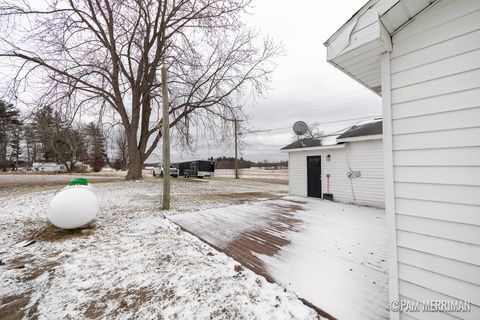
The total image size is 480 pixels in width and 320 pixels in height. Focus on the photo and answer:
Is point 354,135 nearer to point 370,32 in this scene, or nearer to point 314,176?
point 314,176

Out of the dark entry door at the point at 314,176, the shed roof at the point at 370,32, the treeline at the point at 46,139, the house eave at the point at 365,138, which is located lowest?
the dark entry door at the point at 314,176

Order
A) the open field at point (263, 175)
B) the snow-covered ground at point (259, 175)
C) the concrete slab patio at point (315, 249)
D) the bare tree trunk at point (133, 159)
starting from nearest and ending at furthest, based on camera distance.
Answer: the concrete slab patio at point (315, 249) → the bare tree trunk at point (133, 159) → the open field at point (263, 175) → the snow-covered ground at point (259, 175)

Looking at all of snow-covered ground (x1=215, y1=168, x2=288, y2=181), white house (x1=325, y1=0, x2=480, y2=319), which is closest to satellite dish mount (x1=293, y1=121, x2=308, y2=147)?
white house (x1=325, y1=0, x2=480, y2=319)

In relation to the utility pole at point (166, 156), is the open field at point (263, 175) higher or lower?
lower

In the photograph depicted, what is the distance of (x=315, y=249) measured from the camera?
368 cm

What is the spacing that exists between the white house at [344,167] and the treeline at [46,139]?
12373mm

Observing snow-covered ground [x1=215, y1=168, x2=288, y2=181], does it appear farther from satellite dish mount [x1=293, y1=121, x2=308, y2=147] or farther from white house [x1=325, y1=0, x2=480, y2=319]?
white house [x1=325, y1=0, x2=480, y2=319]

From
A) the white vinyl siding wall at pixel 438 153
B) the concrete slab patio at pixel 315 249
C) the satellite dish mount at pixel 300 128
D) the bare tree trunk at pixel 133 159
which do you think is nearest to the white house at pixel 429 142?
the white vinyl siding wall at pixel 438 153

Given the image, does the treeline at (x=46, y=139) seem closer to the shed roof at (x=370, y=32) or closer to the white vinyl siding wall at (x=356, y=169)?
the shed roof at (x=370, y=32)

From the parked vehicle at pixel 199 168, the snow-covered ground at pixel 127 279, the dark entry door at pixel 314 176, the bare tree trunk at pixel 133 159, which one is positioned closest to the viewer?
the snow-covered ground at pixel 127 279

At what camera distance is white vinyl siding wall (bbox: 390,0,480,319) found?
1525 millimetres

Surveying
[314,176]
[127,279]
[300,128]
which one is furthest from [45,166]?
[127,279]

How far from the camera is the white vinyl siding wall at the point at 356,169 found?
7484 mm

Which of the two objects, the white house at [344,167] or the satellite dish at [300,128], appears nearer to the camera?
the white house at [344,167]
